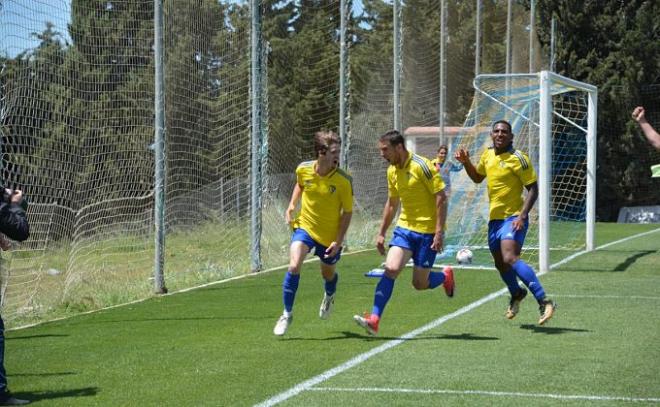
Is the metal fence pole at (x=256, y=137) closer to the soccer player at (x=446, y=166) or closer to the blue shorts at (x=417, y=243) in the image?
the soccer player at (x=446, y=166)

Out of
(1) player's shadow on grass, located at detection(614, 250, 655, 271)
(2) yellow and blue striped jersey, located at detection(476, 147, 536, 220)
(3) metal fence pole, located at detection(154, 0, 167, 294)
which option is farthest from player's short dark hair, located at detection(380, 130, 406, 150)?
(1) player's shadow on grass, located at detection(614, 250, 655, 271)

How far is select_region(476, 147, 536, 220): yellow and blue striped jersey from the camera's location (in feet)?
34.9

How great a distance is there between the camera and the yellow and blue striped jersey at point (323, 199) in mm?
9898

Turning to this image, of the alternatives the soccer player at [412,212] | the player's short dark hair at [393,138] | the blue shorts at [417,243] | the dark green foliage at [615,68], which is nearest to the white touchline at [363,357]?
the soccer player at [412,212]

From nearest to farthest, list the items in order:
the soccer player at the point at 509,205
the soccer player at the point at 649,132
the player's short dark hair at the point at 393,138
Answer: the soccer player at the point at 649,132
the player's short dark hair at the point at 393,138
the soccer player at the point at 509,205

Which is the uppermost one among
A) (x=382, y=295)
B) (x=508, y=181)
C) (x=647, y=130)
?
(x=647, y=130)

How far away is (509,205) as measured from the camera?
34.9 feet

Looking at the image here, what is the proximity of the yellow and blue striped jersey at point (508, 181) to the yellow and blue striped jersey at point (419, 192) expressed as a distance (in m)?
1.14

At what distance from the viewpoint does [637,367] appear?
26.2ft

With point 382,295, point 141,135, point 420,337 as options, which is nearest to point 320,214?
point 382,295

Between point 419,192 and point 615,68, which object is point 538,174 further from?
point 615,68

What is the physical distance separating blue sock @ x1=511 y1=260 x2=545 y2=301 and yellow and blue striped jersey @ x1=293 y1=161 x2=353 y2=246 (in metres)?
1.89

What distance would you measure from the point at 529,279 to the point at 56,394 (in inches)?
199

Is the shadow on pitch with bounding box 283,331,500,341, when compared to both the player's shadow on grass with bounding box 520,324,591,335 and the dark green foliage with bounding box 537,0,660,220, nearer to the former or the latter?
the player's shadow on grass with bounding box 520,324,591,335
